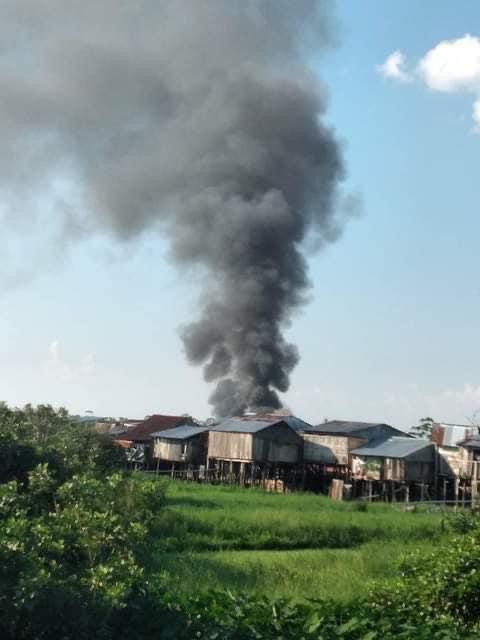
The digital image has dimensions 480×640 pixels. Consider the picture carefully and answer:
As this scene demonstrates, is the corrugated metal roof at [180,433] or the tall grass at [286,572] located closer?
the tall grass at [286,572]

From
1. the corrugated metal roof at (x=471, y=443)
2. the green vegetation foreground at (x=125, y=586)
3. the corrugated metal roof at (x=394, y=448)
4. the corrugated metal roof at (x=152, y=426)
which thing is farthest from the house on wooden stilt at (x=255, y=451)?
the green vegetation foreground at (x=125, y=586)

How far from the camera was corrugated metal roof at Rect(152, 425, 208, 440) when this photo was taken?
145ft

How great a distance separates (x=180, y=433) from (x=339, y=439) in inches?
379

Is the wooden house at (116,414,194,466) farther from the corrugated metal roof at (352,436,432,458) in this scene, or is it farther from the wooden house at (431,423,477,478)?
the wooden house at (431,423,477,478)

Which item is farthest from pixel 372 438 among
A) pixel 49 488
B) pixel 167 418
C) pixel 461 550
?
pixel 49 488

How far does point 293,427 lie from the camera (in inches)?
1763

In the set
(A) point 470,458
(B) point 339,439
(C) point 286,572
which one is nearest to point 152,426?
(B) point 339,439

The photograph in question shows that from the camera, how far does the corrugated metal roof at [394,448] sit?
3694 cm

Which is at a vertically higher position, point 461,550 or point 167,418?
point 167,418

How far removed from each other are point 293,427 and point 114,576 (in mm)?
39332

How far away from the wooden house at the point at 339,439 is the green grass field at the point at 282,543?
344 inches

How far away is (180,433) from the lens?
4509 cm

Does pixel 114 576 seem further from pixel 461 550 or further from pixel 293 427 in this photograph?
pixel 293 427

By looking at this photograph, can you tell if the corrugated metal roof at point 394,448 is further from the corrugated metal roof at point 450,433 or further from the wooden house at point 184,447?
the wooden house at point 184,447
